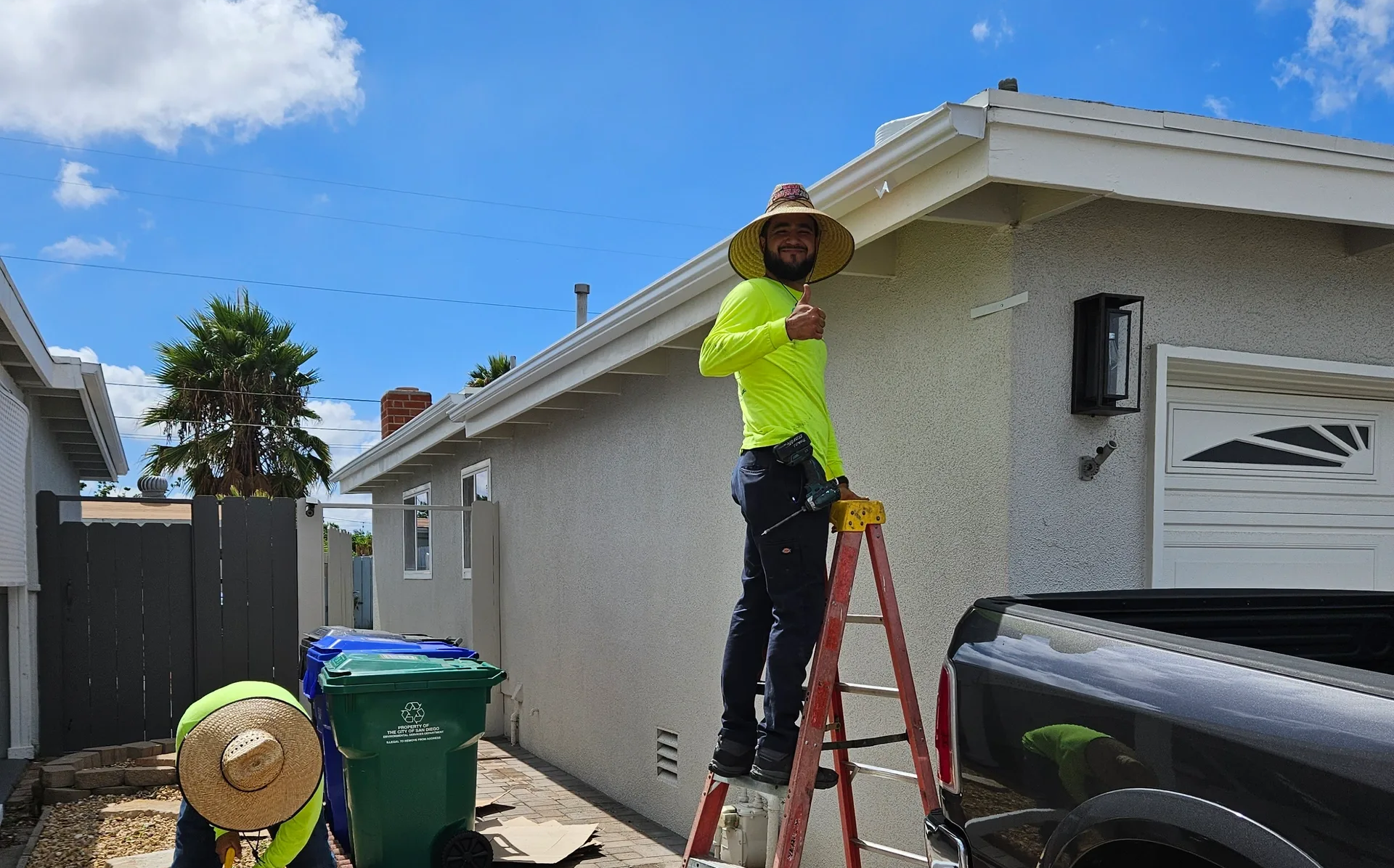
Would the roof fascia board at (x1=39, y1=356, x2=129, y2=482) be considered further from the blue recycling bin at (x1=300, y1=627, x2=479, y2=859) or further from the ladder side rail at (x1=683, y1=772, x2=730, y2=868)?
the ladder side rail at (x1=683, y1=772, x2=730, y2=868)

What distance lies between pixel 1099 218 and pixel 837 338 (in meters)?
1.48

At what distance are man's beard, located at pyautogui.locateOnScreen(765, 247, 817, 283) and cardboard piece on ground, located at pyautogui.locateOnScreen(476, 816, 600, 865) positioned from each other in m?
3.62

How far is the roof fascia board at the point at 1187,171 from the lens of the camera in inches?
143

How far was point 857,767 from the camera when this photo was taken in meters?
3.82

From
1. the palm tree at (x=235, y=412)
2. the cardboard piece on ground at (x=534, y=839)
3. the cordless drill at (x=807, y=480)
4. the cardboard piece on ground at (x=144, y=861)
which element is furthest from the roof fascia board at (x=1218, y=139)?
the palm tree at (x=235, y=412)

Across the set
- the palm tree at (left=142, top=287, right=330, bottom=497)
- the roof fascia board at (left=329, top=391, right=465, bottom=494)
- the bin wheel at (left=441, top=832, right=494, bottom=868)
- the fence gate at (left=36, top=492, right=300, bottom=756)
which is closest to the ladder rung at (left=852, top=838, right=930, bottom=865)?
the bin wheel at (left=441, top=832, right=494, bottom=868)

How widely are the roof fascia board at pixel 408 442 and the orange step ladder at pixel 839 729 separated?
23.6ft

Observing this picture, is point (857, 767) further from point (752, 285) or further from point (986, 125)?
point (986, 125)

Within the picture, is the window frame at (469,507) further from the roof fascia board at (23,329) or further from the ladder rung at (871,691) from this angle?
the ladder rung at (871,691)

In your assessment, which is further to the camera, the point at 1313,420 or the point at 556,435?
the point at 556,435

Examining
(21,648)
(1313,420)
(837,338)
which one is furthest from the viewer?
(21,648)

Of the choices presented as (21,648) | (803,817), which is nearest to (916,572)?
(803,817)

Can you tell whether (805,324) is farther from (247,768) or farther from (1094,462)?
(247,768)

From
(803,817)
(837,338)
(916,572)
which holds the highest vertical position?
(837,338)
